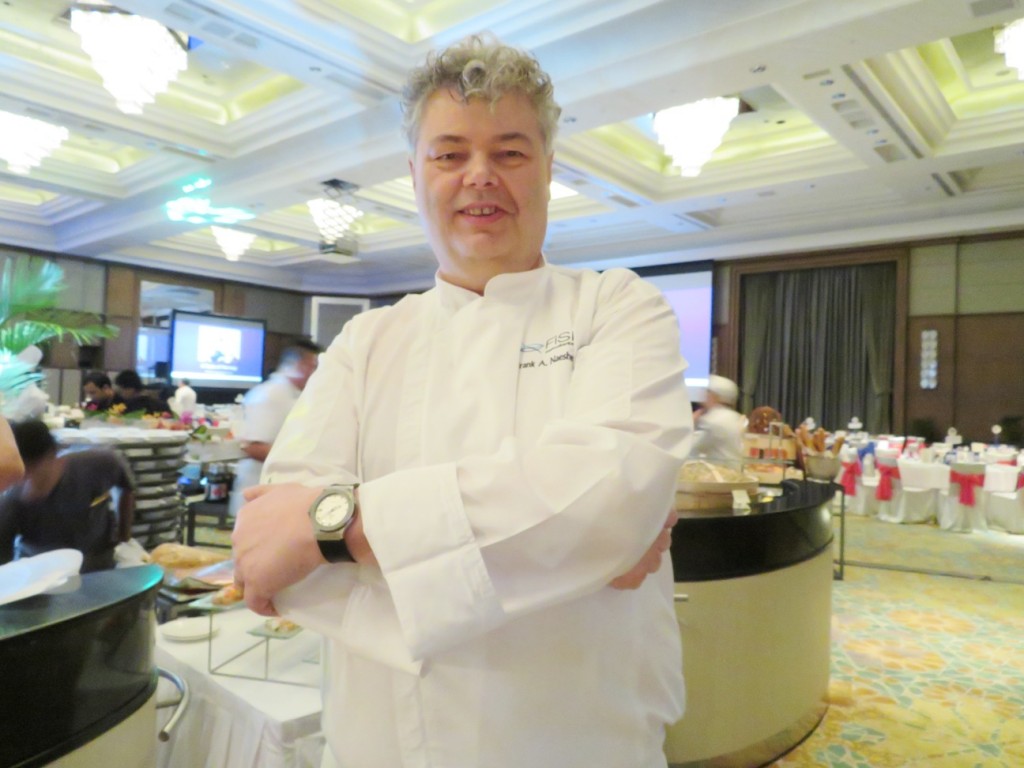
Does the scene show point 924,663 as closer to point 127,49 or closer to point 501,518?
point 501,518

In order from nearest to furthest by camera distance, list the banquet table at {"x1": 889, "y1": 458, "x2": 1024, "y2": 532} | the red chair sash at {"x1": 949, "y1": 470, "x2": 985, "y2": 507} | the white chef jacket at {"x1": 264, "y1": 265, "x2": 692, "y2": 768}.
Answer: the white chef jacket at {"x1": 264, "y1": 265, "x2": 692, "y2": 768}
the banquet table at {"x1": 889, "y1": 458, "x2": 1024, "y2": 532}
the red chair sash at {"x1": 949, "y1": 470, "x2": 985, "y2": 507}

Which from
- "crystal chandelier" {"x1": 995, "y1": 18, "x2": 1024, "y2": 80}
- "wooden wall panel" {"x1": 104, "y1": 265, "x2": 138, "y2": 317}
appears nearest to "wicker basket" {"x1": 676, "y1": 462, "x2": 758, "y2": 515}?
"crystal chandelier" {"x1": 995, "y1": 18, "x2": 1024, "y2": 80}

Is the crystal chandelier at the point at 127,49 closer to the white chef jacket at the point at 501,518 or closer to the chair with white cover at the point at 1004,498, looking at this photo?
the white chef jacket at the point at 501,518

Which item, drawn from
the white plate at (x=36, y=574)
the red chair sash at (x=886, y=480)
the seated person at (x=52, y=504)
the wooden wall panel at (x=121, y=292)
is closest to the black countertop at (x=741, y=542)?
the white plate at (x=36, y=574)

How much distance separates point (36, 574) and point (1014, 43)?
18.8 ft

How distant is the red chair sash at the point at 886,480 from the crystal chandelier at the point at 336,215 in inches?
249

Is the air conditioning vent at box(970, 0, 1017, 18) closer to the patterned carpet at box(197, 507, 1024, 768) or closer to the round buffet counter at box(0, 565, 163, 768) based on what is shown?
the patterned carpet at box(197, 507, 1024, 768)

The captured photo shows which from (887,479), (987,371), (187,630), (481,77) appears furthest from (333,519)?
(987,371)

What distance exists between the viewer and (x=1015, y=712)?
3.04 meters

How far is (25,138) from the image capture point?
6.36 m

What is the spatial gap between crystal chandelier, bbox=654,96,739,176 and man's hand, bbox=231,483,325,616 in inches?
219

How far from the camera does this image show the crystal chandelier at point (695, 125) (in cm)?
571

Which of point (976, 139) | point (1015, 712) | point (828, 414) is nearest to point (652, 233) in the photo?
point (828, 414)

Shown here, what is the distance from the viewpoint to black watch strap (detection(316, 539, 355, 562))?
712 millimetres
